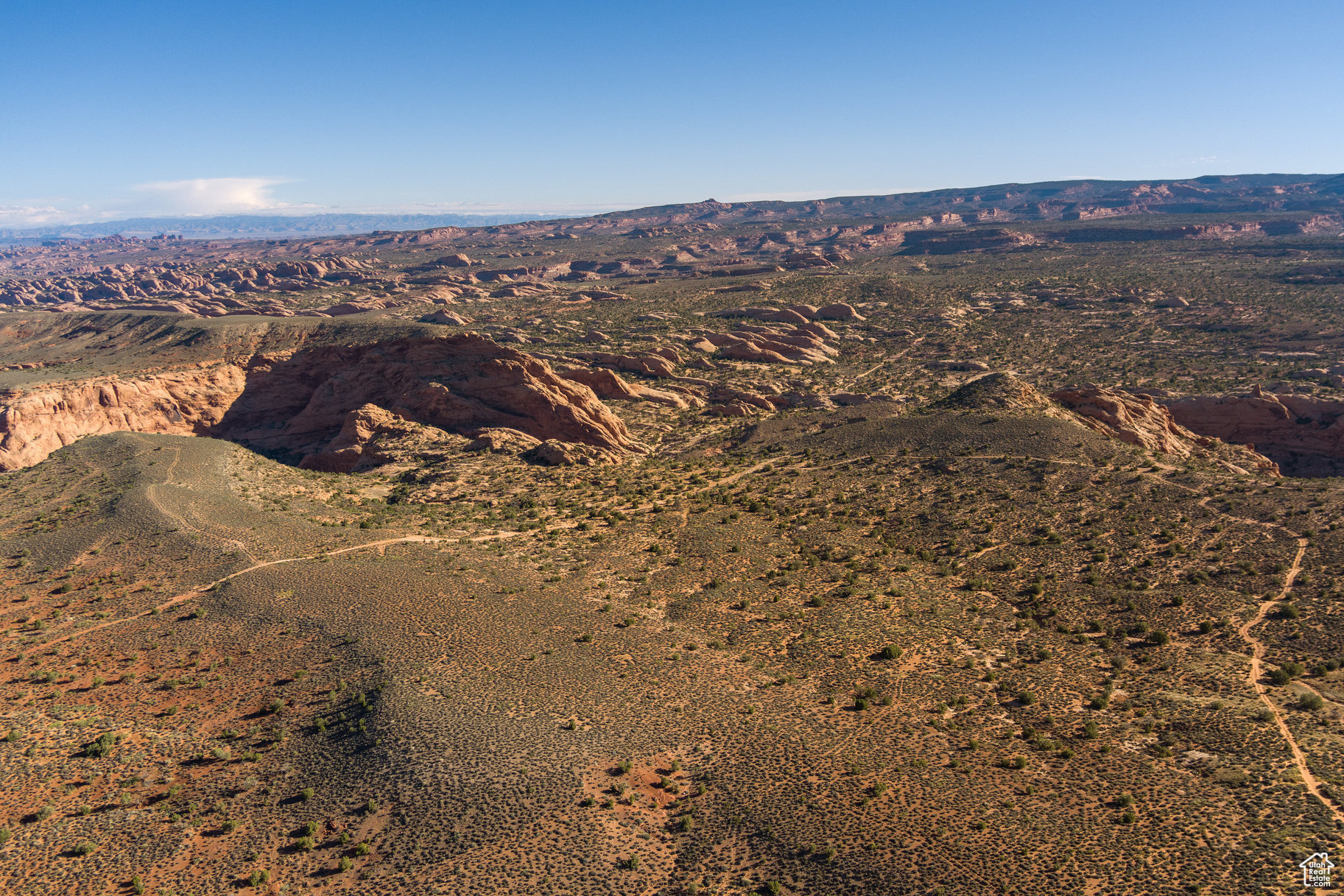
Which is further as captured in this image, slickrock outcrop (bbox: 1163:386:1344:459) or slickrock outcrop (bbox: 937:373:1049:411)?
slickrock outcrop (bbox: 1163:386:1344:459)

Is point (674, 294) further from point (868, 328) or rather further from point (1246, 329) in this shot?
point (1246, 329)

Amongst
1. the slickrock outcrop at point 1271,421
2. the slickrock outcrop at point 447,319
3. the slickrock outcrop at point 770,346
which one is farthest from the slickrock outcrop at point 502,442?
the slickrock outcrop at point 447,319

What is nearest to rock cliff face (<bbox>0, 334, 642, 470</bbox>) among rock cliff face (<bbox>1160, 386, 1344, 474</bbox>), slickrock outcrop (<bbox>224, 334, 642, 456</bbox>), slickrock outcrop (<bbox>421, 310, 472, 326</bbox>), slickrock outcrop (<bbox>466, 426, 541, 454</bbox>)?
slickrock outcrop (<bbox>224, 334, 642, 456</bbox>)

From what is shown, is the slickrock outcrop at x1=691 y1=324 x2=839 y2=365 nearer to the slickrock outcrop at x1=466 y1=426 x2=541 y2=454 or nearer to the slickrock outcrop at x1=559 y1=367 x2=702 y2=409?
the slickrock outcrop at x1=559 y1=367 x2=702 y2=409

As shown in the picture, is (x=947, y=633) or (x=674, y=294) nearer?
(x=947, y=633)

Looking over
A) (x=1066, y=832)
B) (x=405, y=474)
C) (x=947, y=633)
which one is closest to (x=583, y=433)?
(x=405, y=474)
